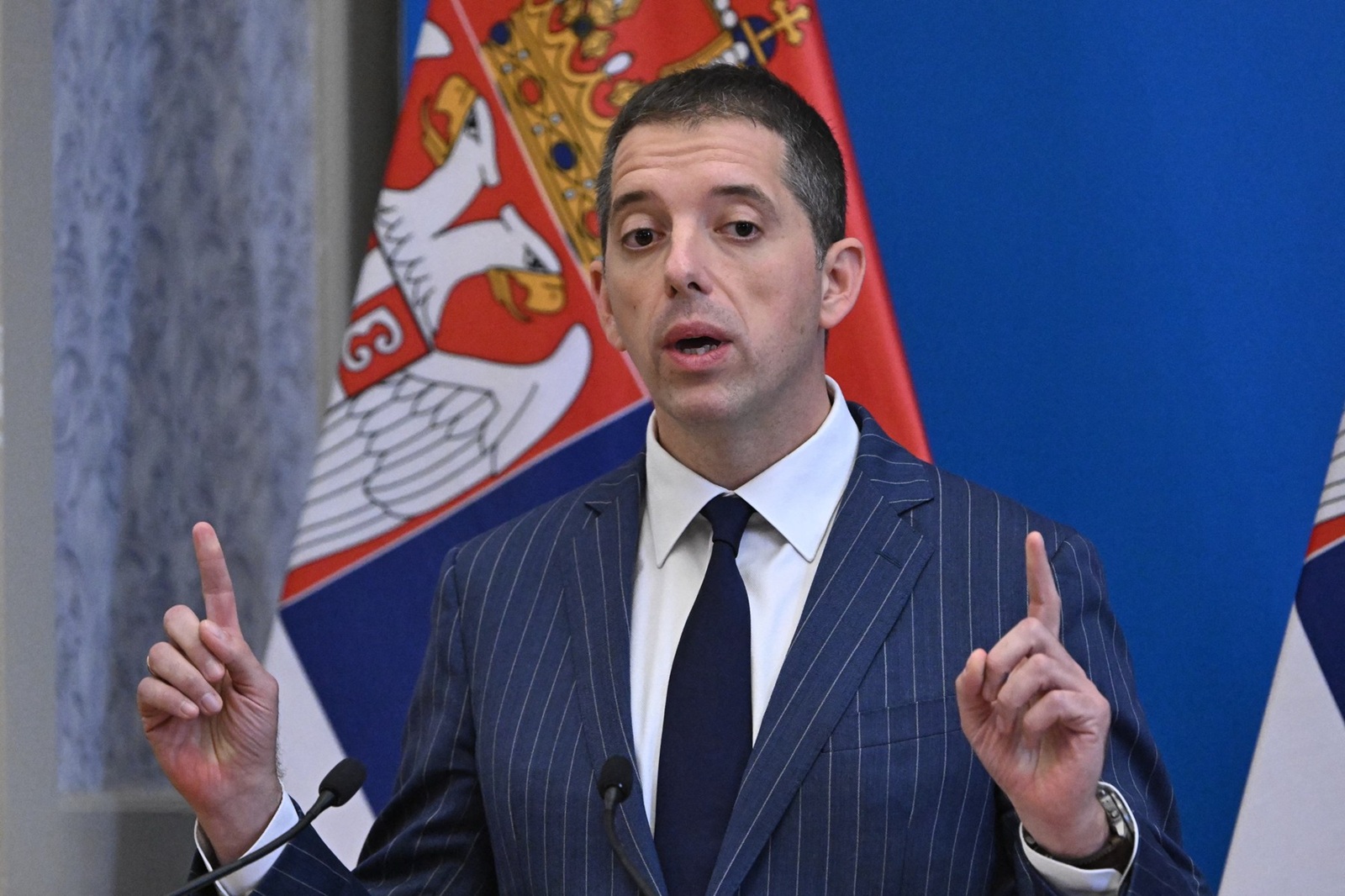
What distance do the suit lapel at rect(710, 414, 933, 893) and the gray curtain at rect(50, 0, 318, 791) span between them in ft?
5.12

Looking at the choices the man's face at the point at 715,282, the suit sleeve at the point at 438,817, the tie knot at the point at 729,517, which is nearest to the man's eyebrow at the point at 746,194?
the man's face at the point at 715,282

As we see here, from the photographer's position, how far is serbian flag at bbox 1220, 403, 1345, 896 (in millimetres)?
1857

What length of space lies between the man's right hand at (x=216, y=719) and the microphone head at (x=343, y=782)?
13cm

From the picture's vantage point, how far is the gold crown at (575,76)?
7.93 feet

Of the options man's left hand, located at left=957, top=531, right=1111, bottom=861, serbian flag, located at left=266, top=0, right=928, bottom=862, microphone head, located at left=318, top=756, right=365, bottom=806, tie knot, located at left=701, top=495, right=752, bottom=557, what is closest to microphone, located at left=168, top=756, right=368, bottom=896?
microphone head, located at left=318, top=756, right=365, bottom=806

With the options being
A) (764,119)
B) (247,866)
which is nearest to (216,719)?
(247,866)

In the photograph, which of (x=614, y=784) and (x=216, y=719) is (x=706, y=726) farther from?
(x=216, y=719)

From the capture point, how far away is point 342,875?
1534 mm

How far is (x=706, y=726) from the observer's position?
1.54 m

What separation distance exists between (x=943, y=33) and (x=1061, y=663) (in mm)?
1670

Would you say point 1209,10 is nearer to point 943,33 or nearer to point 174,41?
point 943,33

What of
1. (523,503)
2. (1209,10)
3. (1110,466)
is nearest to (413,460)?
(523,503)

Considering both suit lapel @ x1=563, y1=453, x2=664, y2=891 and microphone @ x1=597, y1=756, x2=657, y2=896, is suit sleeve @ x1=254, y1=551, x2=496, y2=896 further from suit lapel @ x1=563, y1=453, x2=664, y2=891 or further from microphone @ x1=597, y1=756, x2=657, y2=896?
microphone @ x1=597, y1=756, x2=657, y2=896

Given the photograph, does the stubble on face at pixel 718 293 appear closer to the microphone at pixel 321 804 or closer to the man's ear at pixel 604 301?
the man's ear at pixel 604 301
